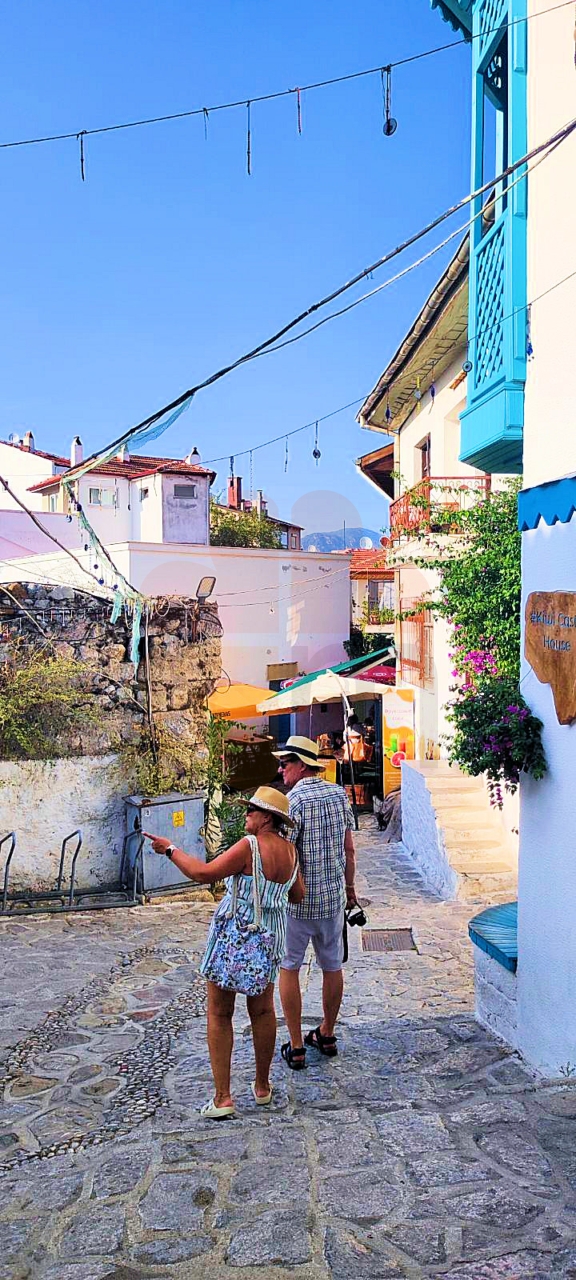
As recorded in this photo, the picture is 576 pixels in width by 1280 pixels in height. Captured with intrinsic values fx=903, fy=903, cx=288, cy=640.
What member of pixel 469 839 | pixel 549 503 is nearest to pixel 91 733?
pixel 469 839

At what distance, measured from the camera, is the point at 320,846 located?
15.4ft

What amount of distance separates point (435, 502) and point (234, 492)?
101 ft

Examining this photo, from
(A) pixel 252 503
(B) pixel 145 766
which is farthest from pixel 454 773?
(A) pixel 252 503

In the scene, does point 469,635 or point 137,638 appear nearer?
point 469,635

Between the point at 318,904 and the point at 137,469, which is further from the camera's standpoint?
the point at 137,469

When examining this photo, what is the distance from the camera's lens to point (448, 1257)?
2.83 meters

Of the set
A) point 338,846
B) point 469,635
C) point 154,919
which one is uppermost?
point 469,635

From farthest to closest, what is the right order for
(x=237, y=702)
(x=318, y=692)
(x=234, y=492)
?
(x=234, y=492) → (x=237, y=702) → (x=318, y=692)

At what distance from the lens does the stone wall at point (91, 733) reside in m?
9.93

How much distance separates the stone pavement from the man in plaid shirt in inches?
7.6

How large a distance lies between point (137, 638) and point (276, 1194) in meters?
7.69

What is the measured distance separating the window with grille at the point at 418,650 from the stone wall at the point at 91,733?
17.0ft

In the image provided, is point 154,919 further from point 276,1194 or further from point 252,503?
point 252,503

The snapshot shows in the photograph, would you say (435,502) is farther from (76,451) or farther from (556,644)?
(76,451)
